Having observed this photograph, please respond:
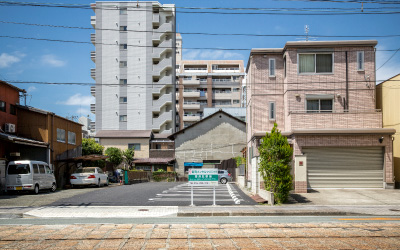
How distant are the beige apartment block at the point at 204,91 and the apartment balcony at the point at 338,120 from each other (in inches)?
2156

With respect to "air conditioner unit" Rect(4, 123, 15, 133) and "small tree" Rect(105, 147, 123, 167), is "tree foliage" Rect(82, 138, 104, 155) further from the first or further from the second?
"air conditioner unit" Rect(4, 123, 15, 133)

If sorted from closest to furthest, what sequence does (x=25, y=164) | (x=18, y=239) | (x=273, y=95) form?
(x=18, y=239), (x=25, y=164), (x=273, y=95)

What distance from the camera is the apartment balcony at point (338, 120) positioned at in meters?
23.1

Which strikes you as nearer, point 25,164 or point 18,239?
point 18,239

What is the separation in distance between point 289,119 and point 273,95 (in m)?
3.33

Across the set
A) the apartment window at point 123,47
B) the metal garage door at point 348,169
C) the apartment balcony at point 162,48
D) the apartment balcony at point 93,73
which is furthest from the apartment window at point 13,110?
the apartment balcony at point 162,48

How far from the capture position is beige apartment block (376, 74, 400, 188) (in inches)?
883

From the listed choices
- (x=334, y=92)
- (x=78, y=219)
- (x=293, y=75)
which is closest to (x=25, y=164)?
(x=78, y=219)

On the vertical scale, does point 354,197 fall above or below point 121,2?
below

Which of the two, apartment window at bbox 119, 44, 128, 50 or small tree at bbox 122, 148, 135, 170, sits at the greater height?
apartment window at bbox 119, 44, 128, 50

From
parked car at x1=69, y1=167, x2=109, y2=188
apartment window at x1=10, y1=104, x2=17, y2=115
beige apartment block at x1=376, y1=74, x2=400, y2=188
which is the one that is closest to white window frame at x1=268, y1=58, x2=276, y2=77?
beige apartment block at x1=376, y1=74, x2=400, y2=188

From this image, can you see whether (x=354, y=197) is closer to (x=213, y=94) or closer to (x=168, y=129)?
(x=168, y=129)

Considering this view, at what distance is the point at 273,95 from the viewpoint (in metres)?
26.9

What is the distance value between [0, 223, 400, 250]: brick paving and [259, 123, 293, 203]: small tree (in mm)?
5475
